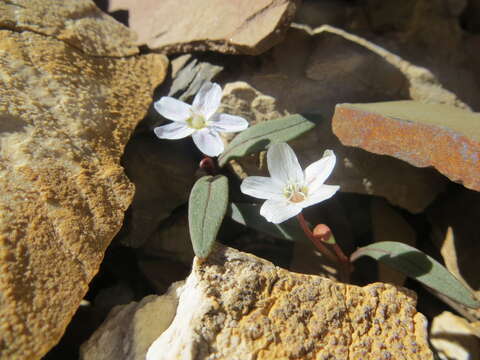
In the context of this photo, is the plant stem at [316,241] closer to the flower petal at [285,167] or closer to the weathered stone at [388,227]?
the flower petal at [285,167]

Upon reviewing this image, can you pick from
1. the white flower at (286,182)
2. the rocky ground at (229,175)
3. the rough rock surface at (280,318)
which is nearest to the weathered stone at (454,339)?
the rocky ground at (229,175)

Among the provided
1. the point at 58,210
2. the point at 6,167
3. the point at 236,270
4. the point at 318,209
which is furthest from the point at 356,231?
the point at 6,167

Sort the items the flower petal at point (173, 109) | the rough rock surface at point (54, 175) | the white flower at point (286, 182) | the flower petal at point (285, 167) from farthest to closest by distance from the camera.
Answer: the flower petal at point (173, 109) → the flower petal at point (285, 167) → the white flower at point (286, 182) → the rough rock surface at point (54, 175)

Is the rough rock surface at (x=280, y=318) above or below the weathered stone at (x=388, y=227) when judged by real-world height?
above

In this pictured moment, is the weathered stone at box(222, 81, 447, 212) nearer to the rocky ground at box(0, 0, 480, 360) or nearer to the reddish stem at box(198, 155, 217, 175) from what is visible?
the rocky ground at box(0, 0, 480, 360)

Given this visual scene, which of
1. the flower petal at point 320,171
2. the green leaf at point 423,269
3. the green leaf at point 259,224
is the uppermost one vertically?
the flower petal at point 320,171

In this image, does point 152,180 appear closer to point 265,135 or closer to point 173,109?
point 173,109

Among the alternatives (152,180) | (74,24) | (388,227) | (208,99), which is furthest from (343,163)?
(74,24)

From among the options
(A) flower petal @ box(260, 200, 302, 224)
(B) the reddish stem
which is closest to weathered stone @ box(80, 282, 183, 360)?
(A) flower petal @ box(260, 200, 302, 224)
